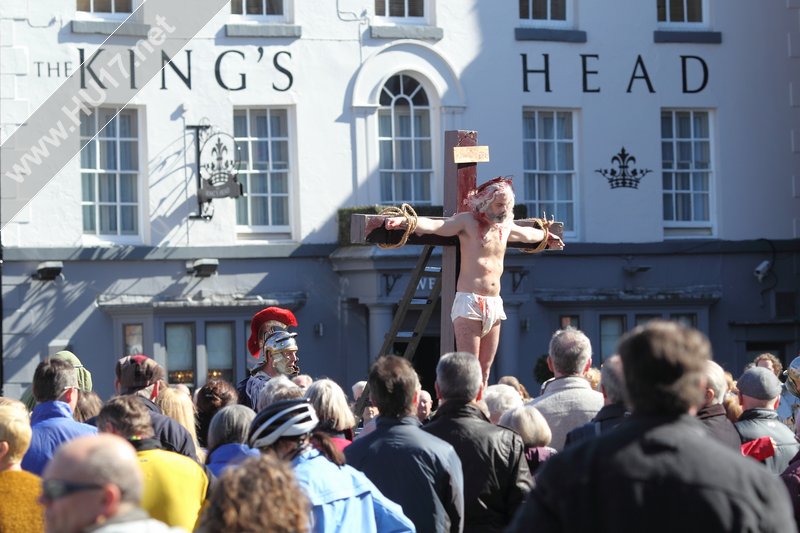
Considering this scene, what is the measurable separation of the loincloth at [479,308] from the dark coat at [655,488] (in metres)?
5.54

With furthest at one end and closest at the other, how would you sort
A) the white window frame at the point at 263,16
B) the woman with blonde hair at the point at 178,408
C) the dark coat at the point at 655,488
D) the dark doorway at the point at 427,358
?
the dark doorway at the point at 427,358 → the white window frame at the point at 263,16 → the woman with blonde hair at the point at 178,408 → the dark coat at the point at 655,488

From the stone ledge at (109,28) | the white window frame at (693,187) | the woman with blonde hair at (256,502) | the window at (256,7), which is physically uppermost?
the window at (256,7)

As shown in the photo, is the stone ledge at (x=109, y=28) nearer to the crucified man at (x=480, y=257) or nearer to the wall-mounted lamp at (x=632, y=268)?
the wall-mounted lamp at (x=632, y=268)

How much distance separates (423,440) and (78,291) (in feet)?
45.2

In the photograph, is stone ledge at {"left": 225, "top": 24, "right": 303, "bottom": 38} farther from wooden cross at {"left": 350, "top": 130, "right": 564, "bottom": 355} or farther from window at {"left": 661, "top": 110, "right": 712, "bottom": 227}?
wooden cross at {"left": 350, "top": 130, "right": 564, "bottom": 355}

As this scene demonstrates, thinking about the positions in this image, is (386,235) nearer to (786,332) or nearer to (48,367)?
(48,367)

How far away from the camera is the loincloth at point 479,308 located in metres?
9.33

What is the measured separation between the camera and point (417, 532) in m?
5.87

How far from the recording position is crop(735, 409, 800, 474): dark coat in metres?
7.08

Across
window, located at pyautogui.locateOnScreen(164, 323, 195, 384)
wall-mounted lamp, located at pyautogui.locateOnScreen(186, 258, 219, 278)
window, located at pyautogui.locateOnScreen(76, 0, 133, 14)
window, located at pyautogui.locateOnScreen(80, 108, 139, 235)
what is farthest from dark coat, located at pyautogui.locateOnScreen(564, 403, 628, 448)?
window, located at pyautogui.locateOnScreen(76, 0, 133, 14)

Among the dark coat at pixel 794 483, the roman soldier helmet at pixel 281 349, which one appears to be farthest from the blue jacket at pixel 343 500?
the roman soldier helmet at pixel 281 349

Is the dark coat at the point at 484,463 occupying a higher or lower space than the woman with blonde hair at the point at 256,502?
lower

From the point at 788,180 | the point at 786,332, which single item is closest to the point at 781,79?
the point at 788,180

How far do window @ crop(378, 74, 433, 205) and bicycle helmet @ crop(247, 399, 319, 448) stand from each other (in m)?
14.9
